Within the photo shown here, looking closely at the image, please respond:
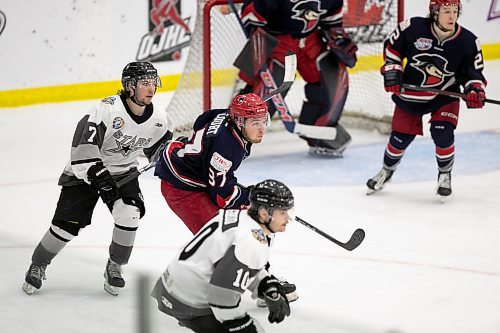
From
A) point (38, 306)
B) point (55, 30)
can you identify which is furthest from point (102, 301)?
point (55, 30)

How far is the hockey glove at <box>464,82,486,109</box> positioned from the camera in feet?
15.4

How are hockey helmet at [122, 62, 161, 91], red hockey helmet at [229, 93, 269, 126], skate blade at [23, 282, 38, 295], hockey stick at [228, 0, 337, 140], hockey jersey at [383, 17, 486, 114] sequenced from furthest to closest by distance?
hockey stick at [228, 0, 337, 140] → hockey jersey at [383, 17, 486, 114] → hockey helmet at [122, 62, 161, 91] → skate blade at [23, 282, 38, 295] → red hockey helmet at [229, 93, 269, 126]

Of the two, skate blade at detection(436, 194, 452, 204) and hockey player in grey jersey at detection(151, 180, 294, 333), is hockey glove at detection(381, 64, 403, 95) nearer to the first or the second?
skate blade at detection(436, 194, 452, 204)

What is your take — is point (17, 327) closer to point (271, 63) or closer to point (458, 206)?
point (458, 206)

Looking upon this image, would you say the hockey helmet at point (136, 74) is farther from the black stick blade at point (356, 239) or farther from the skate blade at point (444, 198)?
the skate blade at point (444, 198)

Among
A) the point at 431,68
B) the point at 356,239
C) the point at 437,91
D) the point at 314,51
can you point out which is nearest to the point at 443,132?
the point at 437,91

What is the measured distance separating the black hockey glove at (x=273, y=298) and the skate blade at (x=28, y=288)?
104 cm

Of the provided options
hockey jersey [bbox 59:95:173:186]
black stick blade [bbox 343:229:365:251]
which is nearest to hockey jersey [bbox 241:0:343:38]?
hockey jersey [bbox 59:95:173:186]

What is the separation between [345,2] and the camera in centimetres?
659

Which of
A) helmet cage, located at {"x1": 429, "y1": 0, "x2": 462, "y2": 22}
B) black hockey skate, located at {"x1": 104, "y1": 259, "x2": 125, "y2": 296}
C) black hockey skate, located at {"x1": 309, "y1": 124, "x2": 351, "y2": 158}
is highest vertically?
helmet cage, located at {"x1": 429, "y1": 0, "x2": 462, "y2": 22}

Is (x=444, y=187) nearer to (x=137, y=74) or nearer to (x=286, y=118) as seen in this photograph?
(x=286, y=118)

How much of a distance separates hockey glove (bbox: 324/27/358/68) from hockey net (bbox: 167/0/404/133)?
579 millimetres

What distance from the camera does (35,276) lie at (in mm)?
3367

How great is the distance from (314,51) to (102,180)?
113 inches
